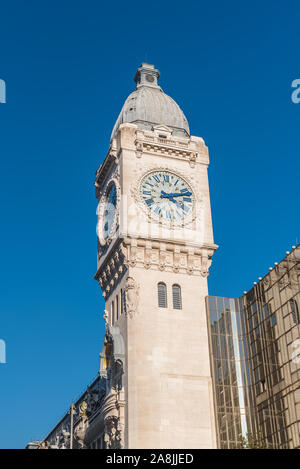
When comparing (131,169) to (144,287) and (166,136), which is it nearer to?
(166,136)

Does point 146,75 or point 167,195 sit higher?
point 146,75

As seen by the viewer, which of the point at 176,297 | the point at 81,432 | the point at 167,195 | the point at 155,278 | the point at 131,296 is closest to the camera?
the point at 131,296

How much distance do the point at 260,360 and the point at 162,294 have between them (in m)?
10.9

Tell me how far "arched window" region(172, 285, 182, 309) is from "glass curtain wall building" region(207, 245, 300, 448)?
2.84 m

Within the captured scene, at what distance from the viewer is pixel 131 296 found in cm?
6831

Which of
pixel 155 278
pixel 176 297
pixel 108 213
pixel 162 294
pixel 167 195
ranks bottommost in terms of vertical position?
pixel 176 297

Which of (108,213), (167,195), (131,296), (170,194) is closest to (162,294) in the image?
(131,296)

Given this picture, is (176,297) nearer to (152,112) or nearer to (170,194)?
(170,194)

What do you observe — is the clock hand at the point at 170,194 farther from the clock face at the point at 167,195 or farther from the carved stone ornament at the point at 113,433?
the carved stone ornament at the point at 113,433

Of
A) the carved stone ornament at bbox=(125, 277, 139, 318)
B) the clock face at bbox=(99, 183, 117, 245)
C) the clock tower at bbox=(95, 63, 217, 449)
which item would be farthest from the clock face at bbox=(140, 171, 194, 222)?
the carved stone ornament at bbox=(125, 277, 139, 318)

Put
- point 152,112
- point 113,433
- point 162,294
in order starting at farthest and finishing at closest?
point 152,112, point 162,294, point 113,433

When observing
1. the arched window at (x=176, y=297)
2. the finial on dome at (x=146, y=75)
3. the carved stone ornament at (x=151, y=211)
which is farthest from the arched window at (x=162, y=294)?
the finial on dome at (x=146, y=75)

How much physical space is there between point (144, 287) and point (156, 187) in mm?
11379

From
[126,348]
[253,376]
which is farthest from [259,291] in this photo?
[126,348]
